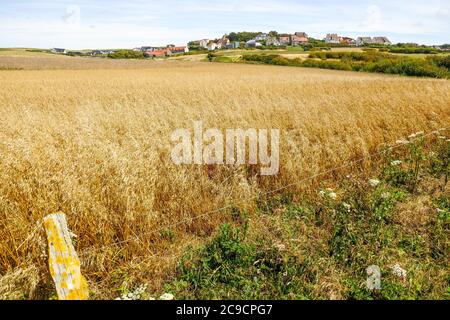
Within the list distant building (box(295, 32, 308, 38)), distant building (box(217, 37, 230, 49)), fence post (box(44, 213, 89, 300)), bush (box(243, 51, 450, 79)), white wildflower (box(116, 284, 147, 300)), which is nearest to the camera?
fence post (box(44, 213, 89, 300))

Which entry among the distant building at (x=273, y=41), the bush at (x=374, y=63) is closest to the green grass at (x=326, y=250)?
the bush at (x=374, y=63)

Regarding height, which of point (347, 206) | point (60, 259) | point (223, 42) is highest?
point (223, 42)

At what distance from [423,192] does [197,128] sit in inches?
184

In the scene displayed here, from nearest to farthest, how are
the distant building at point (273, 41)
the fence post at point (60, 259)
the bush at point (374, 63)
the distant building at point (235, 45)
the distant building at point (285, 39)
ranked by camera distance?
the fence post at point (60, 259) < the bush at point (374, 63) < the distant building at point (273, 41) < the distant building at point (285, 39) < the distant building at point (235, 45)

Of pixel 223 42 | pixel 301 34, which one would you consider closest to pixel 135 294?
pixel 301 34

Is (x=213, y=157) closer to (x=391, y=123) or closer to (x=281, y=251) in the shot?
(x=281, y=251)

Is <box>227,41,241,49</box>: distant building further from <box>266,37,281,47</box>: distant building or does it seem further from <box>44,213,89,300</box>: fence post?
<box>44,213,89,300</box>: fence post

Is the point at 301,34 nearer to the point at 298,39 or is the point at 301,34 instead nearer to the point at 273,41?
the point at 298,39

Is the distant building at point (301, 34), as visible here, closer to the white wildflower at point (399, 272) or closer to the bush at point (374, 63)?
the bush at point (374, 63)

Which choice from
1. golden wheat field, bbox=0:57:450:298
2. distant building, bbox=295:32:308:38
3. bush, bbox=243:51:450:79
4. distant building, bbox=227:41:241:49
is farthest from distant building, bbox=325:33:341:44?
golden wheat field, bbox=0:57:450:298

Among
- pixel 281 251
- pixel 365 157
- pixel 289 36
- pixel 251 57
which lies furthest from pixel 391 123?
pixel 289 36

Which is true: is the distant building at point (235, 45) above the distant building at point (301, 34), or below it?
below
